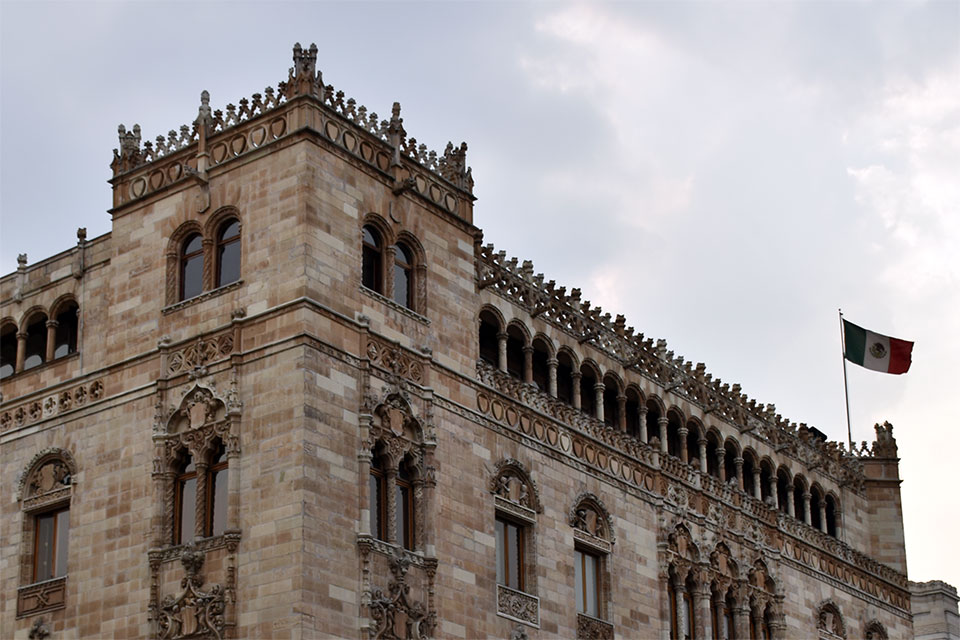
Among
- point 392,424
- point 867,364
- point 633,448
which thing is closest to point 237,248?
point 392,424

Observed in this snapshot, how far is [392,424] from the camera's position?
37844mm

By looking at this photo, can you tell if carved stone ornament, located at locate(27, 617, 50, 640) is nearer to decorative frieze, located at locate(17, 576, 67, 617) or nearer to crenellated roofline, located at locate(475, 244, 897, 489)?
decorative frieze, located at locate(17, 576, 67, 617)

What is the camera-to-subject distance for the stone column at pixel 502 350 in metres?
42.6

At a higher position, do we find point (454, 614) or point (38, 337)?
point (38, 337)

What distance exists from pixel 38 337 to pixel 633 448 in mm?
15973

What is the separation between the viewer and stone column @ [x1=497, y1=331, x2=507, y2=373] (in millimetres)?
42625

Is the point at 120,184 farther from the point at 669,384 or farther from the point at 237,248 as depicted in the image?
the point at 669,384

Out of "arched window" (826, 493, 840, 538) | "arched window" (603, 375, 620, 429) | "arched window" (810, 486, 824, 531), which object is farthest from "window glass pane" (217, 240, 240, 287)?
"arched window" (826, 493, 840, 538)

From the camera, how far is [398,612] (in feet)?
119

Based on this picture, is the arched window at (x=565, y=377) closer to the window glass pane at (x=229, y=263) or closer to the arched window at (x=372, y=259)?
the arched window at (x=372, y=259)

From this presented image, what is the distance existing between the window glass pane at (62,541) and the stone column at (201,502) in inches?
157

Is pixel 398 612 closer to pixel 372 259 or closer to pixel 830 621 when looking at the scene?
pixel 372 259

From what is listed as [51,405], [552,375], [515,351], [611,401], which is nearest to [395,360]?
[515,351]

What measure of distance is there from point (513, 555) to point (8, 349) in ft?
46.0
